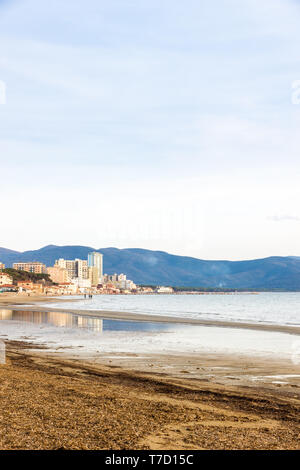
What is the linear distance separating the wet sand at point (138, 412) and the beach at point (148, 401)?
0.02 metres

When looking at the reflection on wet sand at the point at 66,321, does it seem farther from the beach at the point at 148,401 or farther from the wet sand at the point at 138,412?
the wet sand at the point at 138,412

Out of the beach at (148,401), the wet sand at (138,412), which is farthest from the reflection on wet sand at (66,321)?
the wet sand at (138,412)

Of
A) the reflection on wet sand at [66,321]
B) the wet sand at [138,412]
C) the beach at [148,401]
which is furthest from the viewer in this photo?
the reflection on wet sand at [66,321]

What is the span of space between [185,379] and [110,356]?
Answer: 6.30 m

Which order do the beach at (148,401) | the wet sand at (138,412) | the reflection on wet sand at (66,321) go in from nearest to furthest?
1. the wet sand at (138,412)
2. the beach at (148,401)
3. the reflection on wet sand at (66,321)

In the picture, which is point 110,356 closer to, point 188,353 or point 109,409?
point 188,353

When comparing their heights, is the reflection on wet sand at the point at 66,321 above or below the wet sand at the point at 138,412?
below

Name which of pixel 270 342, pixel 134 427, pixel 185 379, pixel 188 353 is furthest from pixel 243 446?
pixel 270 342

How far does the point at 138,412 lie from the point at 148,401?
140 centimetres

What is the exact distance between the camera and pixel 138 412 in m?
9.23

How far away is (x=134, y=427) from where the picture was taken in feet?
26.2

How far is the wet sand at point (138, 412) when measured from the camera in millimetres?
7238

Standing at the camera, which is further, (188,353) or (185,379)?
(188,353)
